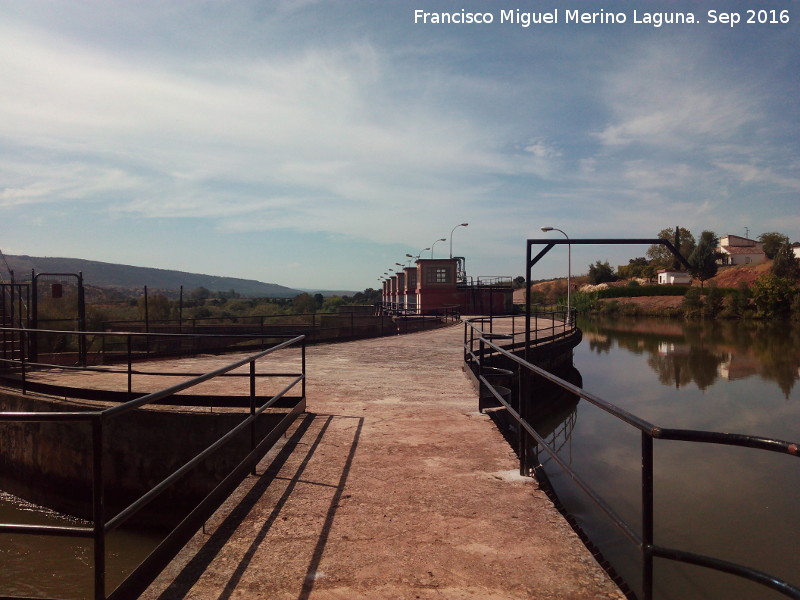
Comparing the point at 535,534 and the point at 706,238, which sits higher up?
the point at 706,238

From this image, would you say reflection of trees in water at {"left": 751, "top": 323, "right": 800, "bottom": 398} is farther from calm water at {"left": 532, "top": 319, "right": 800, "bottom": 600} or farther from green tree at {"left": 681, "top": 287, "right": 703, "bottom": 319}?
green tree at {"left": 681, "top": 287, "right": 703, "bottom": 319}

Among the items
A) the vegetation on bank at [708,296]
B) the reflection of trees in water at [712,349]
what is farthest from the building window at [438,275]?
the vegetation on bank at [708,296]

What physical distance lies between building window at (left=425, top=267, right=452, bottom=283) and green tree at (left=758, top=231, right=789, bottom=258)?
8545 centimetres

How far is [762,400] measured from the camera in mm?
20078

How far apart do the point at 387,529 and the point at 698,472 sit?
1061 centimetres

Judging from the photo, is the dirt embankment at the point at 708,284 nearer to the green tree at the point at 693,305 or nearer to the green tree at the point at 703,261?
the green tree at the point at 703,261

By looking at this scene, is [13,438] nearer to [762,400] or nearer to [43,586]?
[43,586]

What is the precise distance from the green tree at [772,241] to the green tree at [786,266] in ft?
120

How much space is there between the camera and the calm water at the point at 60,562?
6.11 meters

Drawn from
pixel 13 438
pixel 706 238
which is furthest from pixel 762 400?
pixel 706 238

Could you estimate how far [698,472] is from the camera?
12.0 m

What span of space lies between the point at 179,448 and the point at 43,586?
2.04 meters

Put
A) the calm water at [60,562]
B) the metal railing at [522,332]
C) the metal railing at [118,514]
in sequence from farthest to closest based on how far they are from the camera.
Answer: the metal railing at [522,332]
the calm water at [60,562]
the metal railing at [118,514]

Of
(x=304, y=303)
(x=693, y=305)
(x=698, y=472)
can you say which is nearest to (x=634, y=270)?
(x=693, y=305)
